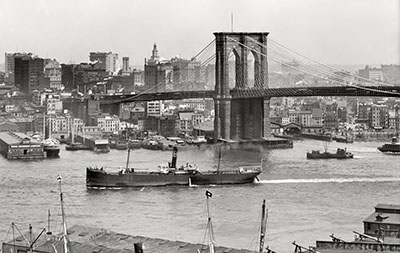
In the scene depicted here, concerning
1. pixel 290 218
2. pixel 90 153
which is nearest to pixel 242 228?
pixel 290 218

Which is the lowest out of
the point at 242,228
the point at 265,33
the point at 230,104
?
the point at 242,228

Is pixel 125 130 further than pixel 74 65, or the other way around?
pixel 74 65

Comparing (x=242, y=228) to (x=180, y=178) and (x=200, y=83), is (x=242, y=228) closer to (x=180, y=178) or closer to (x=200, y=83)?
(x=180, y=178)

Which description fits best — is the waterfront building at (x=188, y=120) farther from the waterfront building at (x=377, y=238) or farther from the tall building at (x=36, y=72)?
the waterfront building at (x=377, y=238)

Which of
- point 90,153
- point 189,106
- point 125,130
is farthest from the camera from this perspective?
point 189,106

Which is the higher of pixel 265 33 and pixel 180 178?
pixel 265 33

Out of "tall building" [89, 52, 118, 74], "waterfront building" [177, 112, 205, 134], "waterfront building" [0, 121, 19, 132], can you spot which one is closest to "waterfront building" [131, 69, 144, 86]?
"tall building" [89, 52, 118, 74]

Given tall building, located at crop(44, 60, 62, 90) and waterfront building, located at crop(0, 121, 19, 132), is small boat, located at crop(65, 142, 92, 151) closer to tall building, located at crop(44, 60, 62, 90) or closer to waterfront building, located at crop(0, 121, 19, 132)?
waterfront building, located at crop(0, 121, 19, 132)
